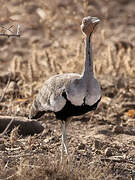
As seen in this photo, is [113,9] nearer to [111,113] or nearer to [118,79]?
[118,79]

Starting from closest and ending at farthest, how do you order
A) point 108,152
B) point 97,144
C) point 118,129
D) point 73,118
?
point 108,152 → point 97,144 → point 118,129 → point 73,118

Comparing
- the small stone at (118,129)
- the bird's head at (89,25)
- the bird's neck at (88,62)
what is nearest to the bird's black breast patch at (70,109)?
the bird's neck at (88,62)

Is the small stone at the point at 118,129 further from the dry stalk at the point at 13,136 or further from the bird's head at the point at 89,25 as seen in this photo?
the bird's head at the point at 89,25

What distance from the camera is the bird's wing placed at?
16.4 feet

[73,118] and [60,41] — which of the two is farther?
[60,41]

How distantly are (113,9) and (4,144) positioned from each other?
8142 millimetres

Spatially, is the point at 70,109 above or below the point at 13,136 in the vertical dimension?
above

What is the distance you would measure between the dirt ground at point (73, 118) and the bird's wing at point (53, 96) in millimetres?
398

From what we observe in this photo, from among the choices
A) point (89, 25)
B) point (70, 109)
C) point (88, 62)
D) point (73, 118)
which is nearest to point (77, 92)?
point (70, 109)

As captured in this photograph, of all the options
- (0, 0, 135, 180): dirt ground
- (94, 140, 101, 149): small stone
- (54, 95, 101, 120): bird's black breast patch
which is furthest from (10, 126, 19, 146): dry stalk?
(94, 140, 101, 149): small stone

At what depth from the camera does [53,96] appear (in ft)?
16.6

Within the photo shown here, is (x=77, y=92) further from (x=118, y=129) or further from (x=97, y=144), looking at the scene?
(x=118, y=129)

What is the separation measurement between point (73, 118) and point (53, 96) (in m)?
1.91

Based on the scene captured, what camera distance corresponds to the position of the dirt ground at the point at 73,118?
471cm
